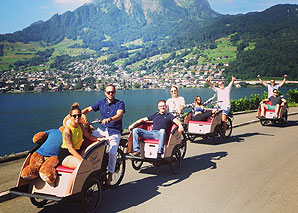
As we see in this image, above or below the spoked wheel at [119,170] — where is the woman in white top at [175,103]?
above

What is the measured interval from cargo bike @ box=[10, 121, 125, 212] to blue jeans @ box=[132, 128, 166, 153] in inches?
52.2

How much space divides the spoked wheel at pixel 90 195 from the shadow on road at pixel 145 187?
0.16m

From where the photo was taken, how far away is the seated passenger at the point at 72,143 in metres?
4.44

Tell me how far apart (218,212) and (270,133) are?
830cm

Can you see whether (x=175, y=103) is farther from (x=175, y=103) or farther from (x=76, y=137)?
(x=76, y=137)

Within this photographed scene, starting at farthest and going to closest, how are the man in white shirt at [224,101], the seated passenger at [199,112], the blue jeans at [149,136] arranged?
the man in white shirt at [224,101]
the seated passenger at [199,112]
the blue jeans at [149,136]

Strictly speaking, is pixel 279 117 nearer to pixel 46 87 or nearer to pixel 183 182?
pixel 183 182

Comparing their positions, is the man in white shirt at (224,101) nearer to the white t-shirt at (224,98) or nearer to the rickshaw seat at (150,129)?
the white t-shirt at (224,98)

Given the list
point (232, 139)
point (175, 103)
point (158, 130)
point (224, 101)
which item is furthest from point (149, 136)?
point (232, 139)

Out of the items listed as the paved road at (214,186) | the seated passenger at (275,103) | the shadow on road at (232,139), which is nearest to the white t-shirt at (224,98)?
the shadow on road at (232,139)

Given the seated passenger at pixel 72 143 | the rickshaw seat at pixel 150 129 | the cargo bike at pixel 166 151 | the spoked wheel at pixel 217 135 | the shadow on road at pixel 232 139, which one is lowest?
the shadow on road at pixel 232 139

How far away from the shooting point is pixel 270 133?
470 inches

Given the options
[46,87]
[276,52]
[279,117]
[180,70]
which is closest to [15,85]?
[46,87]

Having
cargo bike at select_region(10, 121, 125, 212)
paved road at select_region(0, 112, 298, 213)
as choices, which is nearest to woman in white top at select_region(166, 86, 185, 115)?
paved road at select_region(0, 112, 298, 213)
